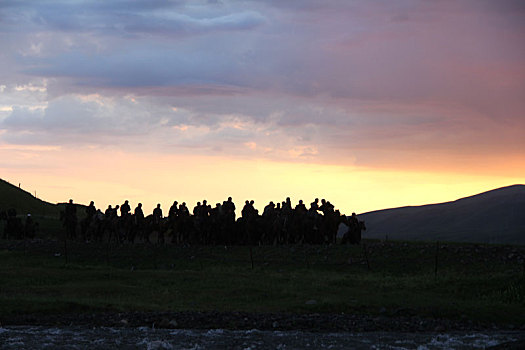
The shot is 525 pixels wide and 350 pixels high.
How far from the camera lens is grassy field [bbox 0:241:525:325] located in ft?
103

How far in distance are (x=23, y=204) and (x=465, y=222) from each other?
107933 millimetres

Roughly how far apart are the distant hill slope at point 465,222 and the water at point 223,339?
108161mm

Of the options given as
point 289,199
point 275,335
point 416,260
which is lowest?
point 275,335

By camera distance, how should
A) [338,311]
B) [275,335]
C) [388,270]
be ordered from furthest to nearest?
[388,270]
[338,311]
[275,335]

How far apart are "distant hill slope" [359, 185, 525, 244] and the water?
108 m

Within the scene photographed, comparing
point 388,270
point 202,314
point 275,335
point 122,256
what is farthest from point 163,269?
point 275,335

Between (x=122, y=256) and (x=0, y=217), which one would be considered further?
(x=0, y=217)

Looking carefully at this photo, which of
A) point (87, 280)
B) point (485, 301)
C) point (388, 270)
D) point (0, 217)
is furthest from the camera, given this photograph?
point (0, 217)

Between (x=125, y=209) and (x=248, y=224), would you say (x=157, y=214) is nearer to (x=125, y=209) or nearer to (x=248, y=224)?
(x=125, y=209)

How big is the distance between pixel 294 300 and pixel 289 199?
21667mm

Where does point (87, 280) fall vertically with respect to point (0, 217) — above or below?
below

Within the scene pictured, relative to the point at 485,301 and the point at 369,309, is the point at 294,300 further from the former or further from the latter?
the point at 485,301

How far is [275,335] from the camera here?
2583cm

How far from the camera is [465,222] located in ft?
565
